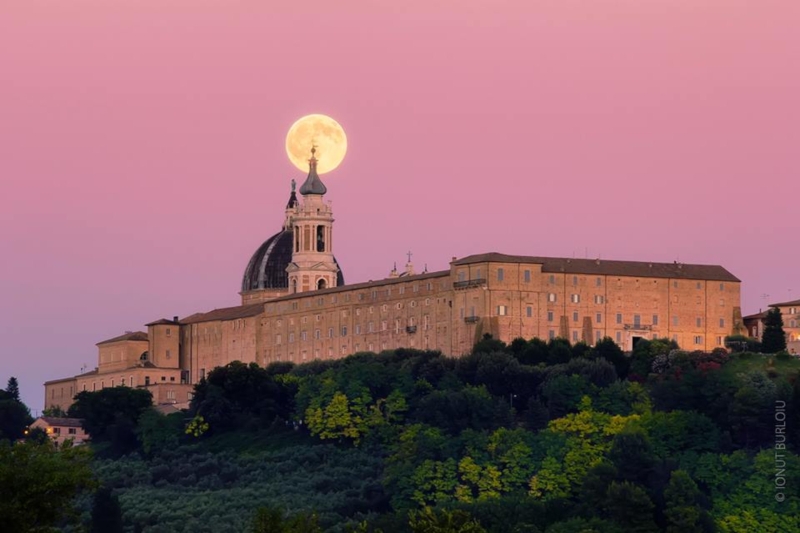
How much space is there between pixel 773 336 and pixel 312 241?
29.1 meters

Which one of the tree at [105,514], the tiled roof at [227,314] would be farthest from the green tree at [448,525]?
the tiled roof at [227,314]

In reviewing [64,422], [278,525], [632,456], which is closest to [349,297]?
[64,422]

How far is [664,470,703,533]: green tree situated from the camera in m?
87.4

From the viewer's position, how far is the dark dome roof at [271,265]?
13575cm

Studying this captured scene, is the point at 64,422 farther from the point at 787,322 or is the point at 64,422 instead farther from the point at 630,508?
the point at 630,508

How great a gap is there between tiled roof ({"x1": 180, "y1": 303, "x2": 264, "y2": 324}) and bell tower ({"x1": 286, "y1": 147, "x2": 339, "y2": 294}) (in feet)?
8.64

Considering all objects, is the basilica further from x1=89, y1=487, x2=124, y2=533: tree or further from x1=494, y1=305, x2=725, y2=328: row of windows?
x1=89, y1=487, x2=124, y2=533: tree

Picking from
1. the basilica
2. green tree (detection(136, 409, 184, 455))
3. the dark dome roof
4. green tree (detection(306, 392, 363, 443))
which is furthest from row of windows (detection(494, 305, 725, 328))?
the dark dome roof

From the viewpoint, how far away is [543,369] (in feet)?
347

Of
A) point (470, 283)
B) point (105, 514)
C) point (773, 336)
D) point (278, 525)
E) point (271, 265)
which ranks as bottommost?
point (105, 514)

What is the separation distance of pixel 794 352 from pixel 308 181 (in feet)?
94.4

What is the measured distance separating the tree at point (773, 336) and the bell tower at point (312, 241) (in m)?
26.2

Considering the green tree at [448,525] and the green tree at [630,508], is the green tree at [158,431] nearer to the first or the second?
the green tree at [630,508]

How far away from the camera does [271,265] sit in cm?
13650
